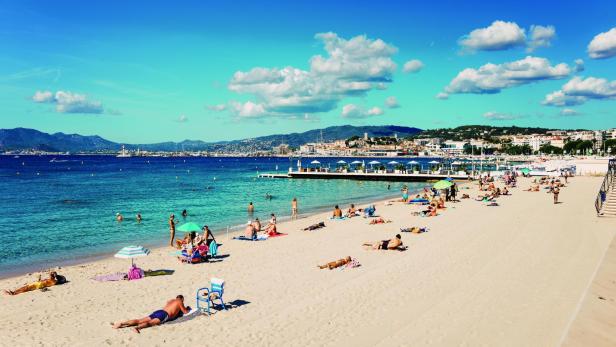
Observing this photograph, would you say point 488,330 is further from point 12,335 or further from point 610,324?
point 12,335

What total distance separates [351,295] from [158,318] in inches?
178

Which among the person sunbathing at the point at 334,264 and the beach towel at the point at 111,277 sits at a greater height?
the person sunbathing at the point at 334,264

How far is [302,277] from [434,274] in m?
3.75

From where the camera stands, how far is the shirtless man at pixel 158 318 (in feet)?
31.6

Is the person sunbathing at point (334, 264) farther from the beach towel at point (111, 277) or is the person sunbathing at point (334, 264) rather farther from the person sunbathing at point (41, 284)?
the person sunbathing at point (41, 284)

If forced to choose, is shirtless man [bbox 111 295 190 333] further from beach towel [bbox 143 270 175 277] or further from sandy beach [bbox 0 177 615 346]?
beach towel [bbox 143 270 175 277]

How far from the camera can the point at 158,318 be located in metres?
9.77

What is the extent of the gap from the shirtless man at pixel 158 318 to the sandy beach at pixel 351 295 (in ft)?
0.61

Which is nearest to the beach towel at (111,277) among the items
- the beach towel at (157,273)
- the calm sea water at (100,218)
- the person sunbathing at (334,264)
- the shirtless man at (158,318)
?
the beach towel at (157,273)

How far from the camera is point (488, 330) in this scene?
9.14 metres

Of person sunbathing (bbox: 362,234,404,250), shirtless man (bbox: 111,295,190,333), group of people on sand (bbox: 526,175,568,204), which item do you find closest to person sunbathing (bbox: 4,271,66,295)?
shirtless man (bbox: 111,295,190,333)

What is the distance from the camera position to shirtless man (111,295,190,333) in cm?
962

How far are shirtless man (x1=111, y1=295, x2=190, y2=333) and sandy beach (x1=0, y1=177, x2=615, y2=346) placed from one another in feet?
0.61

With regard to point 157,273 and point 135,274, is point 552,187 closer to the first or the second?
point 157,273
